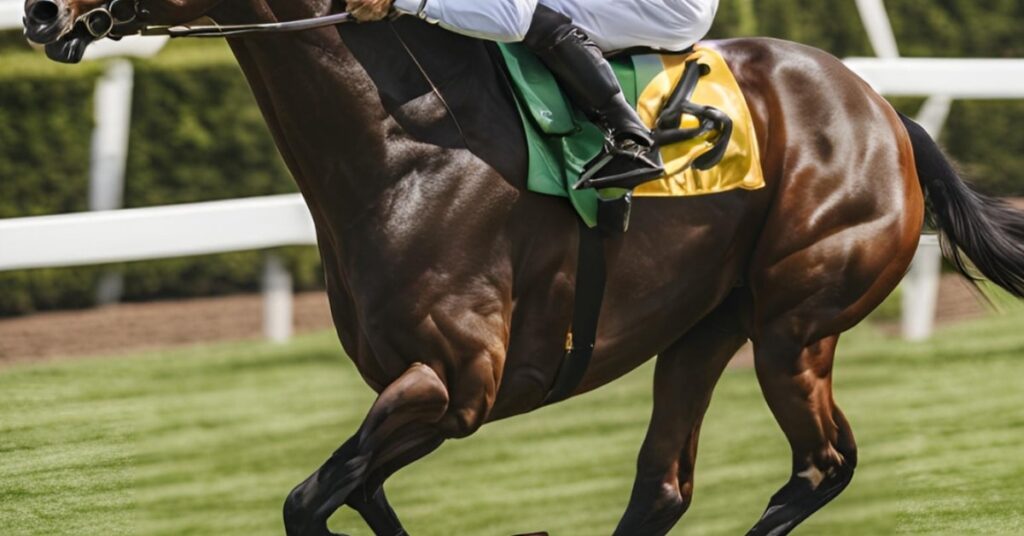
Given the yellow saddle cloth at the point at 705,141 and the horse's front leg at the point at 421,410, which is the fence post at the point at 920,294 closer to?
the yellow saddle cloth at the point at 705,141

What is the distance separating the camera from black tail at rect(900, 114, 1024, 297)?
4621 mm

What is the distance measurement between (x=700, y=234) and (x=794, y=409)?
53 centimetres

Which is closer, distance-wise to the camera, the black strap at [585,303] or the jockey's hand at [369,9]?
the jockey's hand at [369,9]

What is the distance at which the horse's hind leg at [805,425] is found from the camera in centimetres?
440

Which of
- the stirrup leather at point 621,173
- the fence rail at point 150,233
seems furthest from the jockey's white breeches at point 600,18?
the fence rail at point 150,233

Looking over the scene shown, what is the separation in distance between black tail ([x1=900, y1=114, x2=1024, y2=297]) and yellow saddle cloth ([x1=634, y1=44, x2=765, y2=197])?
1.90 ft

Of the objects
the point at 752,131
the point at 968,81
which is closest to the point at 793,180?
the point at 752,131

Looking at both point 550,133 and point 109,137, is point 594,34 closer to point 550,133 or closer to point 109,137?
point 550,133

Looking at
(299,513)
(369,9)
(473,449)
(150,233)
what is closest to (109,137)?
(150,233)

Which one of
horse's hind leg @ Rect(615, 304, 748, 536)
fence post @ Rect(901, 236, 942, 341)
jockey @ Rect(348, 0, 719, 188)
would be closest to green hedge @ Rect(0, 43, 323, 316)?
fence post @ Rect(901, 236, 942, 341)

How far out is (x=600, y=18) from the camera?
4.06m

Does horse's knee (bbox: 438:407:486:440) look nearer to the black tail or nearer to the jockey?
the jockey

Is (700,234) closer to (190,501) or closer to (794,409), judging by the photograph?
(794,409)

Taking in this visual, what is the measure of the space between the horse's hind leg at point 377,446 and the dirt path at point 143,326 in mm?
3732
